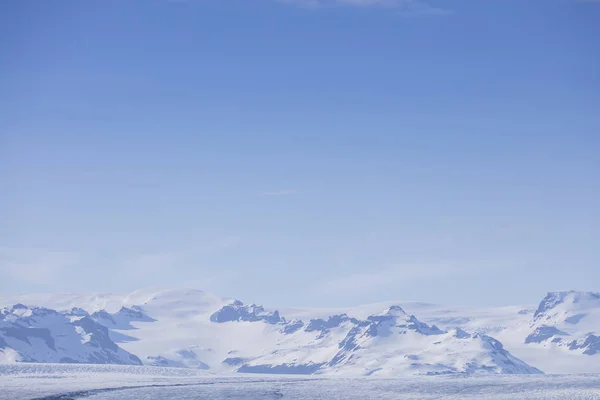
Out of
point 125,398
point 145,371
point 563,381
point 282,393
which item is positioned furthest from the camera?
point 145,371

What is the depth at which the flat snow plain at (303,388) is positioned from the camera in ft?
326

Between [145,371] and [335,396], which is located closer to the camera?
[335,396]

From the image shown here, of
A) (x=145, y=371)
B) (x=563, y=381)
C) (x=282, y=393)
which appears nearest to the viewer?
(x=282, y=393)

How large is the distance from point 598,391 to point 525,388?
11.2 metres

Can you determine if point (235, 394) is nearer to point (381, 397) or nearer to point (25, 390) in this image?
point (381, 397)

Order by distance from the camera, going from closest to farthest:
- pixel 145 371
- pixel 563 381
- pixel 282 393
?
pixel 282 393 → pixel 563 381 → pixel 145 371

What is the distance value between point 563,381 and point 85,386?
180 feet

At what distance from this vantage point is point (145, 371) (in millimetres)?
156625

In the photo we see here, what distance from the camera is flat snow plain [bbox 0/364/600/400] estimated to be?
99.3m

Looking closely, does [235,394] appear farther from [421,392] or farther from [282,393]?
[421,392]

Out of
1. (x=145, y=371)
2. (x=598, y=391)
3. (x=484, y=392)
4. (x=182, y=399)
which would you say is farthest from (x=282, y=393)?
(x=145, y=371)

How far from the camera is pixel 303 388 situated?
4390 inches

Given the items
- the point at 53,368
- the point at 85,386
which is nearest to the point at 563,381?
the point at 85,386

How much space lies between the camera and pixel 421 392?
106 metres
